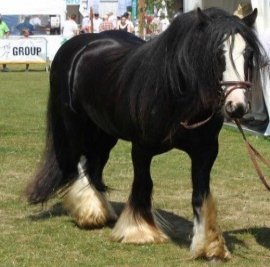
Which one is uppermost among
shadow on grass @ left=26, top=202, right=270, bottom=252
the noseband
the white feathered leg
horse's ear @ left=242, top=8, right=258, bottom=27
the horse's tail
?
horse's ear @ left=242, top=8, right=258, bottom=27

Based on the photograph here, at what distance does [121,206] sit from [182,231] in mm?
1065

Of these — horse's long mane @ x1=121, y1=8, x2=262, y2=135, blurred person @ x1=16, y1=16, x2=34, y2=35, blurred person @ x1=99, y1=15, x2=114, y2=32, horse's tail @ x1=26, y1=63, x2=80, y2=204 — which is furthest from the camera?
blurred person @ x1=16, y1=16, x2=34, y2=35

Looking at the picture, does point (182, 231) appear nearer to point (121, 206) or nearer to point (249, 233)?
point (249, 233)

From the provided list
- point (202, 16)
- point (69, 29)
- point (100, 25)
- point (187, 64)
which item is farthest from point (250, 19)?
point (69, 29)

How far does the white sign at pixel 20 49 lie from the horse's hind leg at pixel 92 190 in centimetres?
2036

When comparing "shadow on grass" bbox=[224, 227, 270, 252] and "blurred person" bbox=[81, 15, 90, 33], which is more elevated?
"blurred person" bbox=[81, 15, 90, 33]

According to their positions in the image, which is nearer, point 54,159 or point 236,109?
point 236,109

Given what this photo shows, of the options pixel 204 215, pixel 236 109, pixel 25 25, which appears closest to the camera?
pixel 236 109

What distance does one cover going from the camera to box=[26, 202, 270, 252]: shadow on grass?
608cm

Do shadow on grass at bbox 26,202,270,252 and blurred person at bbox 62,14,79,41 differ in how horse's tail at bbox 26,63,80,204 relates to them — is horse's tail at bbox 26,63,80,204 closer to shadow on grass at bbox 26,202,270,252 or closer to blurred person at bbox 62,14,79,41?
shadow on grass at bbox 26,202,270,252

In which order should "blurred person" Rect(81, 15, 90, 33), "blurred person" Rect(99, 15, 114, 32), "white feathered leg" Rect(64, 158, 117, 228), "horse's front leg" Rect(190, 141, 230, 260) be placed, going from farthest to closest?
"blurred person" Rect(81, 15, 90, 33) < "blurred person" Rect(99, 15, 114, 32) < "white feathered leg" Rect(64, 158, 117, 228) < "horse's front leg" Rect(190, 141, 230, 260)

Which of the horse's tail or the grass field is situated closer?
the grass field

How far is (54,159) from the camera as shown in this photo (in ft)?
22.8

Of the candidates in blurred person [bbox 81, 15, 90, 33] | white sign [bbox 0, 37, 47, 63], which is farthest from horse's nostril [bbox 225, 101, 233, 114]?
blurred person [bbox 81, 15, 90, 33]
